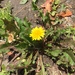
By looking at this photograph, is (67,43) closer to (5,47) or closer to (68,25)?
(68,25)

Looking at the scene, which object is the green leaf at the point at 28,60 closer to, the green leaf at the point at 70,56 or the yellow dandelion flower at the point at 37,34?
the yellow dandelion flower at the point at 37,34

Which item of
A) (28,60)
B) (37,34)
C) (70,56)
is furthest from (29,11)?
(70,56)

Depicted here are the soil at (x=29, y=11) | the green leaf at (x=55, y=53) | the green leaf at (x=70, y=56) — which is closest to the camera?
the green leaf at (x=70, y=56)

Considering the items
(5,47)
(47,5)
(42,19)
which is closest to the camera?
(5,47)

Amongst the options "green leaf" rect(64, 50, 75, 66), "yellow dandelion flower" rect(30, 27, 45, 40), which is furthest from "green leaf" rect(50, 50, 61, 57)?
"yellow dandelion flower" rect(30, 27, 45, 40)

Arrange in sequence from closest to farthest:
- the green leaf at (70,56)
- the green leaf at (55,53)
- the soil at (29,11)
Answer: the green leaf at (70,56) < the green leaf at (55,53) < the soil at (29,11)

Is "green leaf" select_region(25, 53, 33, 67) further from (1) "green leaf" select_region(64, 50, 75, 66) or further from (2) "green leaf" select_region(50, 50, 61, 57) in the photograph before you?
(1) "green leaf" select_region(64, 50, 75, 66)

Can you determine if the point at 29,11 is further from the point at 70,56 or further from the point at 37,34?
the point at 70,56

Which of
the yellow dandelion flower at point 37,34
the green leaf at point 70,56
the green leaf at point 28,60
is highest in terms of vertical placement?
the yellow dandelion flower at point 37,34

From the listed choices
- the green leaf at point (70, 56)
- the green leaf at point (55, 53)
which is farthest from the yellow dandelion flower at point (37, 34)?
the green leaf at point (70, 56)

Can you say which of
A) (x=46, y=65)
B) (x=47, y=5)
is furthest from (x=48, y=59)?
(x=47, y=5)

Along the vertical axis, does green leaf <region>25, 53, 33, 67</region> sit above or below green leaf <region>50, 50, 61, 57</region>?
below
